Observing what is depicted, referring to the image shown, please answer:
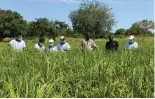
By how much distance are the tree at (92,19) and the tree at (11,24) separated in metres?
9.67

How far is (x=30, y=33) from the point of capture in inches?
3014

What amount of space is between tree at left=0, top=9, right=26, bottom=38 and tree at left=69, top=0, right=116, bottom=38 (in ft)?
31.7

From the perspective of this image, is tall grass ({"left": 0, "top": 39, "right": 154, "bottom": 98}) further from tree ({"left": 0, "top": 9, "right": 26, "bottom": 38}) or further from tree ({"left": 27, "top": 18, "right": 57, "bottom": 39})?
tree ({"left": 27, "top": 18, "right": 57, "bottom": 39})

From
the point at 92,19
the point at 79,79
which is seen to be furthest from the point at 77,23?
the point at 79,79

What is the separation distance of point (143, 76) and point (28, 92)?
4.92ft

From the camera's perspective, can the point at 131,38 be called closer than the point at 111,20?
Yes

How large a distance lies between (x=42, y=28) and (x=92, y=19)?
10.2 meters

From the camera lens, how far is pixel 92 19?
230 ft

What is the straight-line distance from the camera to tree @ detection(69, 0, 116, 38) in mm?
70438

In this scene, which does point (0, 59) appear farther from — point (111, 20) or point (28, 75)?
point (111, 20)

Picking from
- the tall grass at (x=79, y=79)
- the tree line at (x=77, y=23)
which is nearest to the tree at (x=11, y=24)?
the tree line at (x=77, y=23)

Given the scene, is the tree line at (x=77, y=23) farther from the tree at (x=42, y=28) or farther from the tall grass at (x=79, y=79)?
the tall grass at (x=79, y=79)

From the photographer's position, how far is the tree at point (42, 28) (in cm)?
7400

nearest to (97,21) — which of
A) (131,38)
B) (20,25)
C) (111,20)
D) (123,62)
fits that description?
(111,20)
